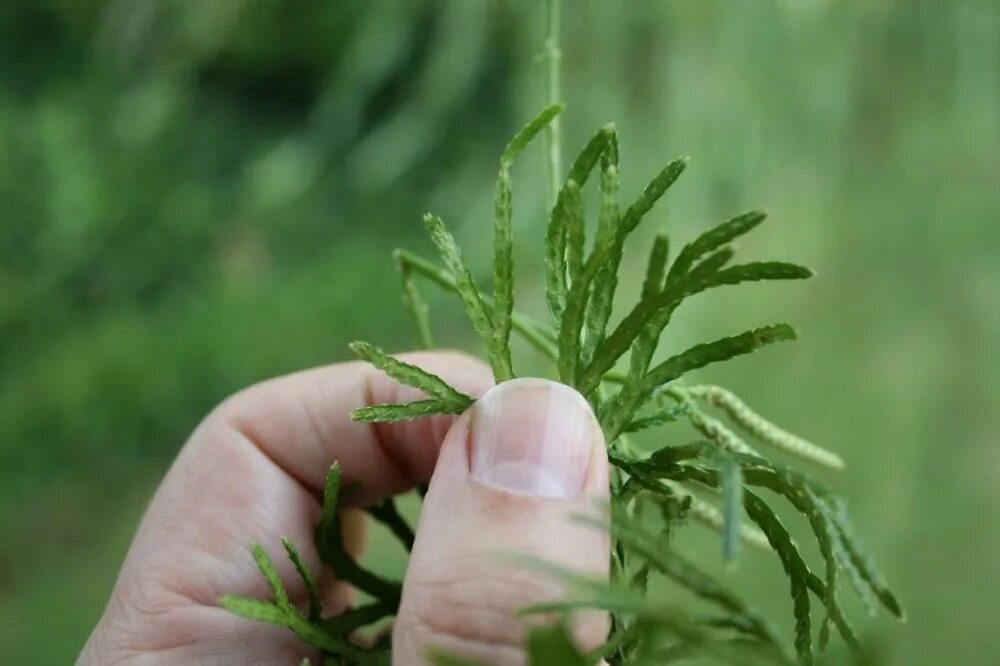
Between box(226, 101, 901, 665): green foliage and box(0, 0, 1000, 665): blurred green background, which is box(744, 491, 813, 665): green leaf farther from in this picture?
box(0, 0, 1000, 665): blurred green background

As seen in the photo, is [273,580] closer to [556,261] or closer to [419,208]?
[556,261]

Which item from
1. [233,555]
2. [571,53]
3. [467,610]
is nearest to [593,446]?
[467,610]

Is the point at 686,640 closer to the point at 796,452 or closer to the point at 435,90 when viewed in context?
Answer: the point at 796,452

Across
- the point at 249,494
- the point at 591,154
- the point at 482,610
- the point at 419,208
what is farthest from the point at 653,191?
the point at 419,208

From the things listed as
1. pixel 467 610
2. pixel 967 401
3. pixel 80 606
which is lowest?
pixel 80 606

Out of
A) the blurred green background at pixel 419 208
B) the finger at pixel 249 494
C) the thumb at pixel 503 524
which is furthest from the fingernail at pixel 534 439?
the blurred green background at pixel 419 208
